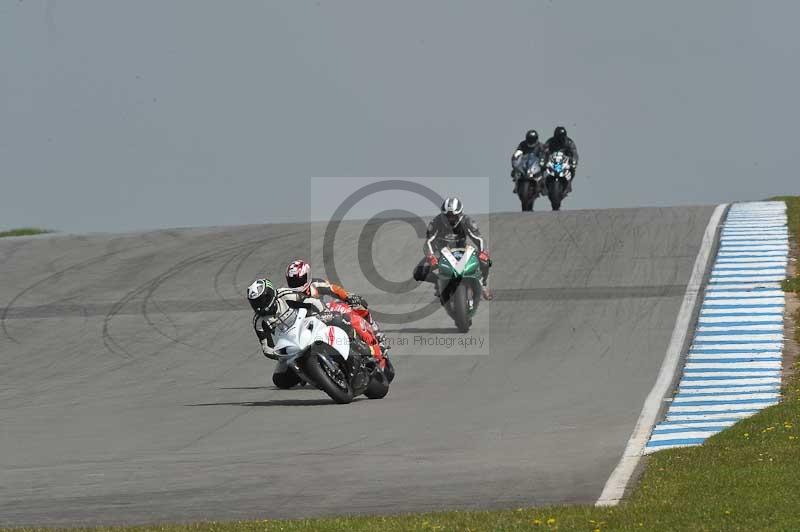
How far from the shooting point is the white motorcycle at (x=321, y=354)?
13883 millimetres

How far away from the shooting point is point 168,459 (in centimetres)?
1158

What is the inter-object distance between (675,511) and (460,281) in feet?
35.5

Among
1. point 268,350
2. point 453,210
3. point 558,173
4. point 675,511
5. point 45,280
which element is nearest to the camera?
point 675,511

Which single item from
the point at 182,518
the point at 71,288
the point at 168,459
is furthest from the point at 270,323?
the point at 71,288

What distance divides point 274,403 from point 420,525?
21.5 ft

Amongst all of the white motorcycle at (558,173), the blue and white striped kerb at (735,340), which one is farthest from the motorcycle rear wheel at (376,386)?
the white motorcycle at (558,173)

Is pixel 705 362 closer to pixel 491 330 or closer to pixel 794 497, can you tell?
pixel 491 330

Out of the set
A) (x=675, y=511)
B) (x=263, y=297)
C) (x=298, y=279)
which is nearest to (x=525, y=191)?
(x=298, y=279)

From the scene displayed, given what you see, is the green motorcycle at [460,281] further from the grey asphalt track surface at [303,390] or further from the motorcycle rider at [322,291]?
the motorcycle rider at [322,291]

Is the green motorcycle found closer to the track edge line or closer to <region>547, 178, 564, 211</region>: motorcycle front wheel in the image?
the track edge line

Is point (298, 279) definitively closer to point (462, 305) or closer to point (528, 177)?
point (462, 305)

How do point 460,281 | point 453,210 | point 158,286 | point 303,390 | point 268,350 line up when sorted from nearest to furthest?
point 268,350 < point 303,390 < point 460,281 < point 453,210 < point 158,286

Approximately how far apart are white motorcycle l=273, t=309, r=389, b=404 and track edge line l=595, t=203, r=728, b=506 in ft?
9.42

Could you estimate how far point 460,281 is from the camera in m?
19.0
